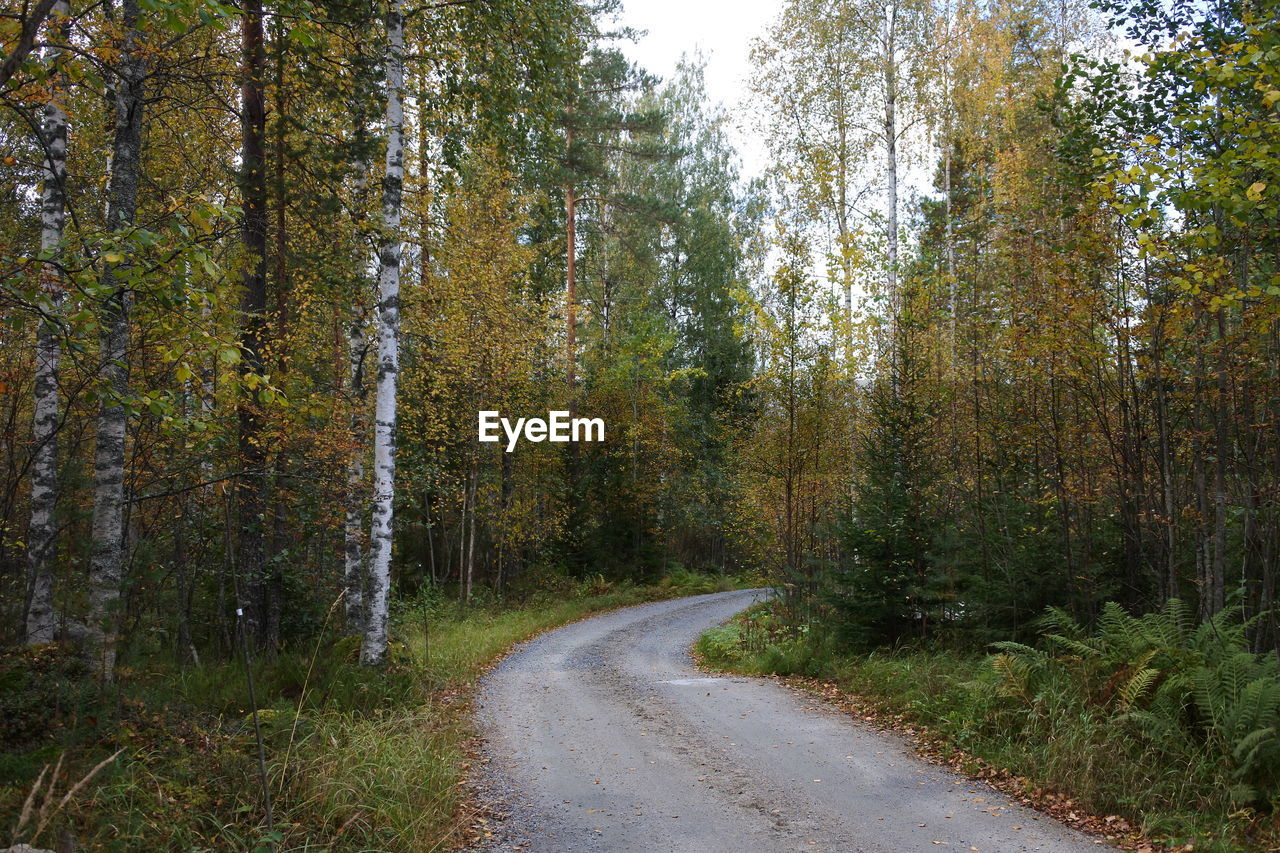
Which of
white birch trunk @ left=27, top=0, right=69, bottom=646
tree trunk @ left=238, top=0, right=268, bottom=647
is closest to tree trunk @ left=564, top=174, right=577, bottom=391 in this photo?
tree trunk @ left=238, top=0, right=268, bottom=647

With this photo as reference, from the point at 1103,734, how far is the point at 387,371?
835 cm

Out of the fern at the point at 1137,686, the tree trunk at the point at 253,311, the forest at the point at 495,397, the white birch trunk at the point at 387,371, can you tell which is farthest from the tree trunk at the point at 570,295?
the fern at the point at 1137,686

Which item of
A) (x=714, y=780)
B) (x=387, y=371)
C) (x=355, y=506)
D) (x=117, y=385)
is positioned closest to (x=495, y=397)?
(x=355, y=506)

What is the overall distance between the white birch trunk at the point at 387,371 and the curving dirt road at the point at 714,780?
1772mm

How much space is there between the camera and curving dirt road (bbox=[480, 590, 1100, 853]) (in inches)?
218

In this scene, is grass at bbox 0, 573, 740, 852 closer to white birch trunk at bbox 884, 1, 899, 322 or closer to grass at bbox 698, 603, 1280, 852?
grass at bbox 698, 603, 1280, 852

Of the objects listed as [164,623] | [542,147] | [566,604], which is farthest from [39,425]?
[566,604]

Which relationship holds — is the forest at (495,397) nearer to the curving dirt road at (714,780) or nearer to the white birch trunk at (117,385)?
the white birch trunk at (117,385)

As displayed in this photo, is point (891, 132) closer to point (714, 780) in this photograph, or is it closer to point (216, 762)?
point (714, 780)

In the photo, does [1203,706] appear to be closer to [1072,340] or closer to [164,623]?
[1072,340]

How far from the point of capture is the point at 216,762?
17.5ft

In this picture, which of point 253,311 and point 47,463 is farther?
point 253,311

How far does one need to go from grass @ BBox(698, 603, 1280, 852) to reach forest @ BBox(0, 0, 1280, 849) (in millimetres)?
47

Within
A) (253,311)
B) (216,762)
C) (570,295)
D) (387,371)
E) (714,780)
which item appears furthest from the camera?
(570,295)
